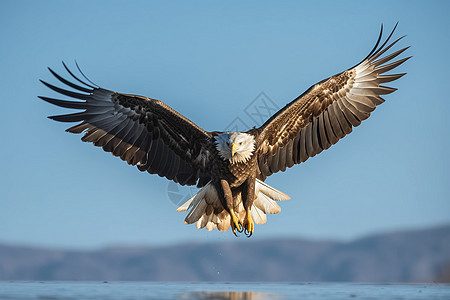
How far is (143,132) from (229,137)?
112 centimetres

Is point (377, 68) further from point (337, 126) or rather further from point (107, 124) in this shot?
point (107, 124)

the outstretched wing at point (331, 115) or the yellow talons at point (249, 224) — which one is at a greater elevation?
the outstretched wing at point (331, 115)

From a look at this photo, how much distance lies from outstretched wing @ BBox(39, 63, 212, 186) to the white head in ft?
0.69

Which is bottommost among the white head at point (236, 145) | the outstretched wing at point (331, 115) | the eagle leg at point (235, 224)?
the eagle leg at point (235, 224)

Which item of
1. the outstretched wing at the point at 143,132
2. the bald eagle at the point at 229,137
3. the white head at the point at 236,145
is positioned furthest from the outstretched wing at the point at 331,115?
the outstretched wing at the point at 143,132

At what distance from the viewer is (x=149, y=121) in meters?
6.46

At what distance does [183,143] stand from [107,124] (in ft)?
3.03

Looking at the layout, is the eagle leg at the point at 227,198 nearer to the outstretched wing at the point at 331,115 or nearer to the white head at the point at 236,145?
the white head at the point at 236,145

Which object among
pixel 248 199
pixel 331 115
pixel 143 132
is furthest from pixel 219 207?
pixel 331 115

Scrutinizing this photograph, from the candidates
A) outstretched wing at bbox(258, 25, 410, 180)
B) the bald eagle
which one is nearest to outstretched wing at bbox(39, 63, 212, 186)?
the bald eagle

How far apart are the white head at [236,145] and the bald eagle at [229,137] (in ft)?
0.04

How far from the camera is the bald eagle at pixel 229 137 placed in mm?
6250

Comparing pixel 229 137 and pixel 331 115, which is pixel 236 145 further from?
pixel 331 115

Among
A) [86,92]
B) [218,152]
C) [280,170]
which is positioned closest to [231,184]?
[218,152]
